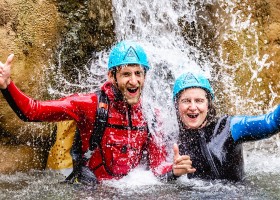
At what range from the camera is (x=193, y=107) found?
435 centimetres

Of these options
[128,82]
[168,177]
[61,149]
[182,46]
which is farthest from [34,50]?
[168,177]

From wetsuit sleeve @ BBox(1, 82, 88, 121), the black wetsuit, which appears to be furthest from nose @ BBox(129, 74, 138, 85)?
the black wetsuit

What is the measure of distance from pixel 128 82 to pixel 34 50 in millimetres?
1724

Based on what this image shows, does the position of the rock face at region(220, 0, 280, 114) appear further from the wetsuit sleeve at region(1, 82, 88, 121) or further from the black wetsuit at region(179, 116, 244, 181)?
the wetsuit sleeve at region(1, 82, 88, 121)

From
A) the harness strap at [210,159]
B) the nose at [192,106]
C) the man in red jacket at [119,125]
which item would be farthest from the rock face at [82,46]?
the harness strap at [210,159]

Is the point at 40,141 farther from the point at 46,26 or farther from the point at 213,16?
the point at 213,16

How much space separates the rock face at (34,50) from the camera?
553 cm

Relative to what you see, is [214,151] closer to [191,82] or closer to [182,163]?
[182,163]

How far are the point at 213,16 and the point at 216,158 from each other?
3376 mm

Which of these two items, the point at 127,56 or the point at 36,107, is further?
the point at 127,56

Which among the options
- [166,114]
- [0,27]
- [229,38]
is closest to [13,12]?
[0,27]

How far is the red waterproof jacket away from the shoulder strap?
0.04m

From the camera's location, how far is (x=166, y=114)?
588 centimetres

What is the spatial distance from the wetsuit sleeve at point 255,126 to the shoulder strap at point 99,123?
120 cm
